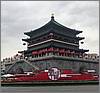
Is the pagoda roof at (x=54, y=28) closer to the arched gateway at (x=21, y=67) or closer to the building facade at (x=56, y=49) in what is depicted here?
the building facade at (x=56, y=49)

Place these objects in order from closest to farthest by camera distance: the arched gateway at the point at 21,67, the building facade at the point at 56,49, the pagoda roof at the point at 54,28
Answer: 1. the building facade at the point at 56,49
2. the arched gateway at the point at 21,67
3. the pagoda roof at the point at 54,28

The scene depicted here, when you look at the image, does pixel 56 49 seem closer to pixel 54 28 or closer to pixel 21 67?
pixel 54 28

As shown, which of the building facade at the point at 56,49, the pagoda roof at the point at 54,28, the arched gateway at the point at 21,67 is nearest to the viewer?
the building facade at the point at 56,49

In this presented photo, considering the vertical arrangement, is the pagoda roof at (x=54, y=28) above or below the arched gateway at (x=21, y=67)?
above

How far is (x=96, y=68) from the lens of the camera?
37781mm

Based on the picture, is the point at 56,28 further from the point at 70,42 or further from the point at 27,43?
the point at 27,43

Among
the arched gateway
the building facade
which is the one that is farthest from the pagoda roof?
the arched gateway

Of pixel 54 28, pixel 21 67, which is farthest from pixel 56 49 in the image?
pixel 21 67

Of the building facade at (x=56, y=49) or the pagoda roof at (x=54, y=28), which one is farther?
the pagoda roof at (x=54, y=28)

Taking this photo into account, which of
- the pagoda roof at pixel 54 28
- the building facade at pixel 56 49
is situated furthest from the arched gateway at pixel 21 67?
the pagoda roof at pixel 54 28

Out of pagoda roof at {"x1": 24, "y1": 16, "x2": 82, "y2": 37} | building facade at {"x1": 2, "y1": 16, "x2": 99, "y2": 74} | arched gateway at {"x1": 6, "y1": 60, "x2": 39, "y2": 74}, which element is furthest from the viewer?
pagoda roof at {"x1": 24, "y1": 16, "x2": 82, "y2": 37}

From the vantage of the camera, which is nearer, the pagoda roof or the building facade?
the building facade

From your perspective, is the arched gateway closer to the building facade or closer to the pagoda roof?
the building facade

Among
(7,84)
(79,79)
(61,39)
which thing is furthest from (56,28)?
(7,84)
